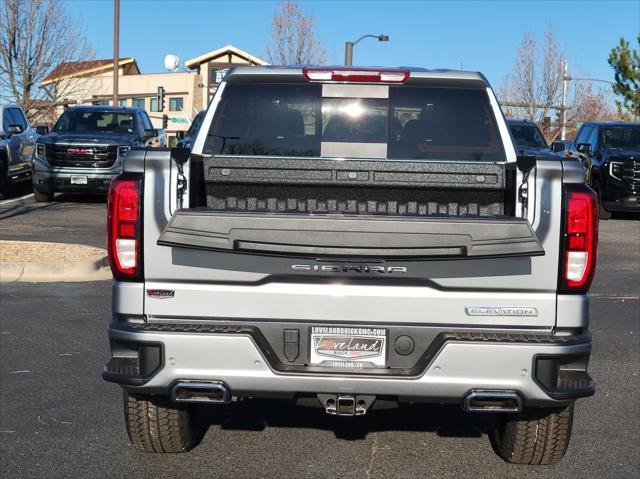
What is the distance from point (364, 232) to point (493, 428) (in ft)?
5.90

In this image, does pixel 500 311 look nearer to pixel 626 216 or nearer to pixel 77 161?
pixel 77 161

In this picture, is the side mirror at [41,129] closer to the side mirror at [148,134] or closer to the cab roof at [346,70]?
the side mirror at [148,134]

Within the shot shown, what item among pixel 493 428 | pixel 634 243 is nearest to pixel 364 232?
pixel 493 428

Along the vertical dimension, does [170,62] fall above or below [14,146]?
above

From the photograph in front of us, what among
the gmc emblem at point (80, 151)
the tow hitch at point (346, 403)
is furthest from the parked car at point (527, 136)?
the tow hitch at point (346, 403)

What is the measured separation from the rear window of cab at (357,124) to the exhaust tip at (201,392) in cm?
146

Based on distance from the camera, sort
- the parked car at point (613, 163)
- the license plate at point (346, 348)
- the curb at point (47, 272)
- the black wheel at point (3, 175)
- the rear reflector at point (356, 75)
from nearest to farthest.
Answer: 1. the license plate at point (346, 348)
2. the rear reflector at point (356, 75)
3. the curb at point (47, 272)
4. the parked car at point (613, 163)
5. the black wheel at point (3, 175)

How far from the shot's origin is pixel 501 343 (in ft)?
13.7

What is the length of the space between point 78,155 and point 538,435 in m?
16.1

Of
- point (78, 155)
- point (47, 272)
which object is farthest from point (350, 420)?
point (78, 155)

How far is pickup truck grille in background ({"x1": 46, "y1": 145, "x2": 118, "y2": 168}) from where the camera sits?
1952 centimetres

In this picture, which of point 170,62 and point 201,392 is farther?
point 170,62

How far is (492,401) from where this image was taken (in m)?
4.29

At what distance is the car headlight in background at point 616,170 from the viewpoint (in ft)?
63.2
